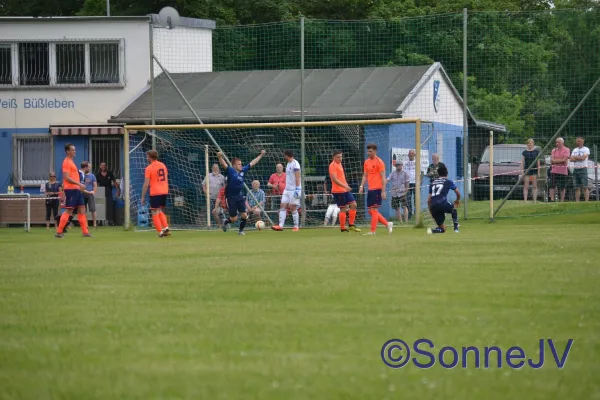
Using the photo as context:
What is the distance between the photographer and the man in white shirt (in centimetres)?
2559

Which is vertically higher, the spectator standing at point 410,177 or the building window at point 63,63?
the building window at point 63,63

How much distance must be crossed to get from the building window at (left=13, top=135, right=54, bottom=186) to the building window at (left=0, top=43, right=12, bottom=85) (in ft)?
5.87

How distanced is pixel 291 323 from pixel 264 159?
20.9 metres

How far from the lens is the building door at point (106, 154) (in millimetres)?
32625

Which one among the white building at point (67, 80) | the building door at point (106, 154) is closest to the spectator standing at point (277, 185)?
the white building at point (67, 80)

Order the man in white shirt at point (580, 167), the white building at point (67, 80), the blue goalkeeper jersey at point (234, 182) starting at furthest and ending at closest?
1. the white building at point (67, 80)
2. the man in white shirt at point (580, 167)
3. the blue goalkeeper jersey at point (234, 182)

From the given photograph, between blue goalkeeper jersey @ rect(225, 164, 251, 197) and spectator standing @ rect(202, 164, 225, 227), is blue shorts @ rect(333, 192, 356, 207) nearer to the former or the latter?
blue goalkeeper jersey @ rect(225, 164, 251, 197)

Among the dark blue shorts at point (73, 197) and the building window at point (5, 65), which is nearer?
the dark blue shorts at point (73, 197)

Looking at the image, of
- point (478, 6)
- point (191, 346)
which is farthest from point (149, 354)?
point (478, 6)

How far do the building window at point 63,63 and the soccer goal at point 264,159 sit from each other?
413cm

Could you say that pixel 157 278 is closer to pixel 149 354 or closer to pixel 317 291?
pixel 317 291

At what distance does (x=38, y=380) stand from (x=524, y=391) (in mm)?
2765

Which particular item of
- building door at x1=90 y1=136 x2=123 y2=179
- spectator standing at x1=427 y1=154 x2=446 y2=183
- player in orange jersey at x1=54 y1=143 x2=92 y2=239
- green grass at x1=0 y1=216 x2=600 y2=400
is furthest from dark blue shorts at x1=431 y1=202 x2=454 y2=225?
building door at x1=90 y1=136 x2=123 y2=179

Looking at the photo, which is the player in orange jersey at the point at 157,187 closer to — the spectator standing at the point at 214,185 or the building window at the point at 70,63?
the spectator standing at the point at 214,185
